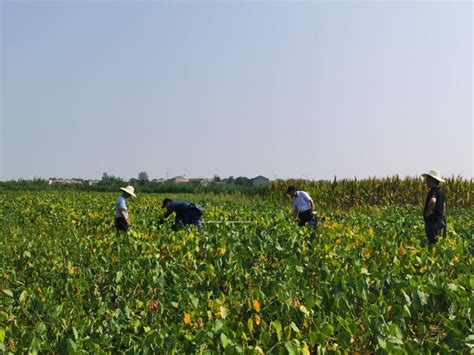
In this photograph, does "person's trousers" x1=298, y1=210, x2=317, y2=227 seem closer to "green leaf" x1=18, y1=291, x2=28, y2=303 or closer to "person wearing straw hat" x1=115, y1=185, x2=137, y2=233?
"person wearing straw hat" x1=115, y1=185, x2=137, y2=233

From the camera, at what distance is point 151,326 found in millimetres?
3590

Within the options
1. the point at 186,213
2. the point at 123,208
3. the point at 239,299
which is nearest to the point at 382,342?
the point at 239,299

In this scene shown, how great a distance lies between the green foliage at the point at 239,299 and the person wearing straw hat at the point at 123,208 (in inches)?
64.9

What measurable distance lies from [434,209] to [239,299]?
5262mm

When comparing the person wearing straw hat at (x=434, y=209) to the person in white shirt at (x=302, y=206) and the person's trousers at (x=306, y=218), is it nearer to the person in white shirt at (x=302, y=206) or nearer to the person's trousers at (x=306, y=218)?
the person in white shirt at (x=302, y=206)

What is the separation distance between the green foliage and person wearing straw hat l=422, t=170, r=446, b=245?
0.61 metres

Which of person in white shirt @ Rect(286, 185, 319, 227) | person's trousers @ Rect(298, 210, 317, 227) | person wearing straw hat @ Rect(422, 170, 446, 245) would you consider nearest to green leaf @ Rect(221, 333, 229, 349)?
person wearing straw hat @ Rect(422, 170, 446, 245)

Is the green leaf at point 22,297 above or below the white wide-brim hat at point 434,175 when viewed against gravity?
below

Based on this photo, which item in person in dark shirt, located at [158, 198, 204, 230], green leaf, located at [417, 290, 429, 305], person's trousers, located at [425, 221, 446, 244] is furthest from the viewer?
person in dark shirt, located at [158, 198, 204, 230]

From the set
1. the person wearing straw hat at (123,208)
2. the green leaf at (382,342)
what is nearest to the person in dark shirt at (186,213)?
the person wearing straw hat at (123,208)

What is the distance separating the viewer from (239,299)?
13.3 feet

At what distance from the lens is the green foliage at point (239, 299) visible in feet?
9.84

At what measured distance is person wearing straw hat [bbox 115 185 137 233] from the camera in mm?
9383

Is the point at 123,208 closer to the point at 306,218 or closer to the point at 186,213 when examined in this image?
the point at 186,213
